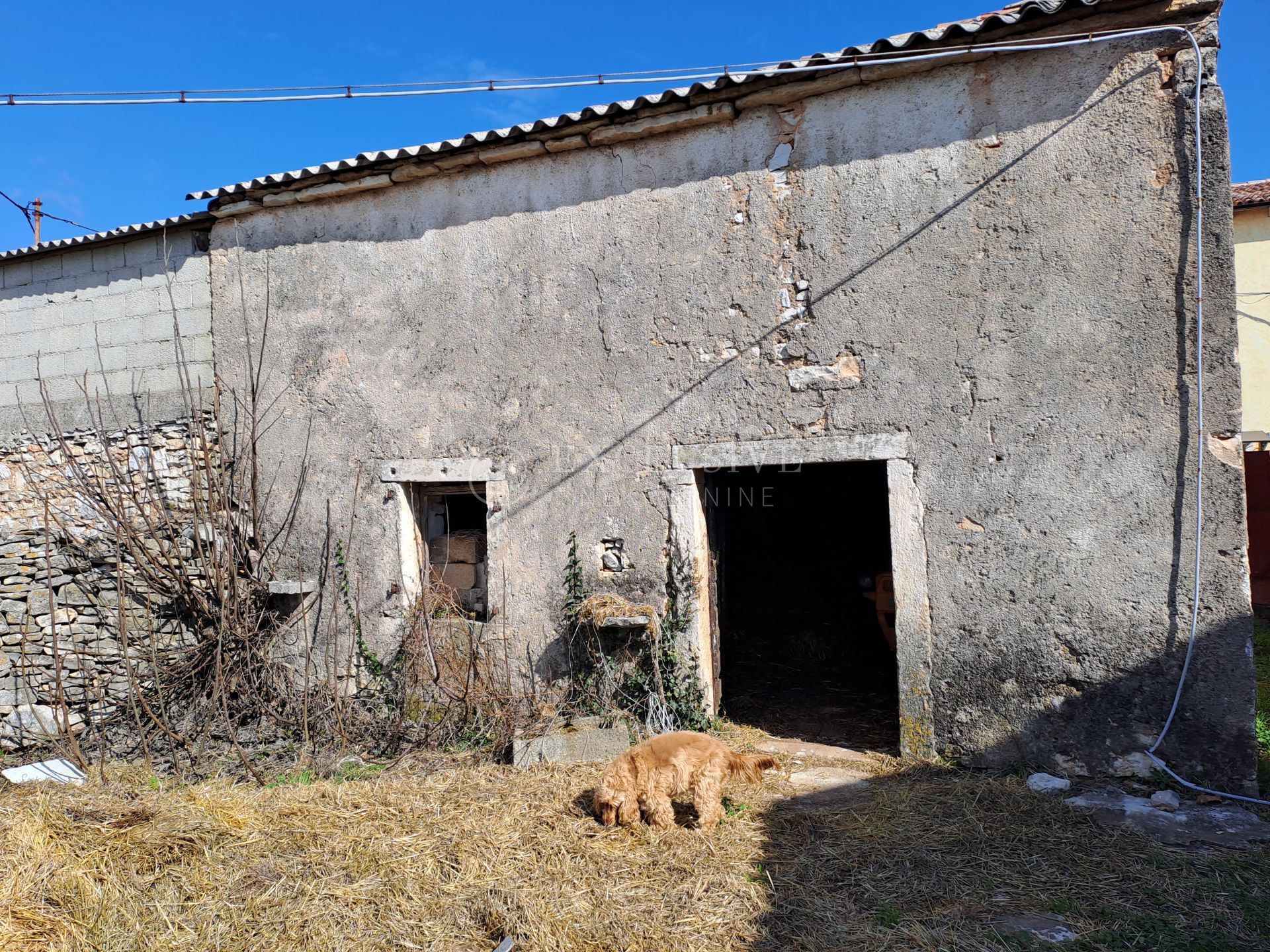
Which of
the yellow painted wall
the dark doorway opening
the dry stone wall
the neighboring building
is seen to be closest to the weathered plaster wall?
the dark doorway opening

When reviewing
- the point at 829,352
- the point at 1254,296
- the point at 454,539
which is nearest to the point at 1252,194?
the point at 1254,296

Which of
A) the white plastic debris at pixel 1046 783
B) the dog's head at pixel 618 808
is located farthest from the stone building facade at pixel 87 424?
the white plastic debris at pixel 1046 783

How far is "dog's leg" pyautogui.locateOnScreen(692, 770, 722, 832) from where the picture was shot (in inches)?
169

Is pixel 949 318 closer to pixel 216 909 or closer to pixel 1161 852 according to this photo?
pixel 1161 852

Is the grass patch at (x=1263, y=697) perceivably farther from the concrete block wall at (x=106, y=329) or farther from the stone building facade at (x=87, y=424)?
the concrete block wall at (x=106, y=329)

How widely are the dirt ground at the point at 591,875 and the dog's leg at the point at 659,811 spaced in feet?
0.23

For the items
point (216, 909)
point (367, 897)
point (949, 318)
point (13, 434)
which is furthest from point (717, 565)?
point (13, 434)

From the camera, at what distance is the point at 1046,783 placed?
4797mm

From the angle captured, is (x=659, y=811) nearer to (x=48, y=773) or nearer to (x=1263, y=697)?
(x=48, y=773)


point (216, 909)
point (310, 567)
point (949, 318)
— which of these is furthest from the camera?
point (310, 567)

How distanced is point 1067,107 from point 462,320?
437 cm

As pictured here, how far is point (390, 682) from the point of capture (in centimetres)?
675

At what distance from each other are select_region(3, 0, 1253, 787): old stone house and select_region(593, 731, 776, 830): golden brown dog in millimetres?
1464

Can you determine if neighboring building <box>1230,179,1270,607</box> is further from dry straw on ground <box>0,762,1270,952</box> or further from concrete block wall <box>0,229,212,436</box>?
concrete block wall <box>0,229,212,436</box>
